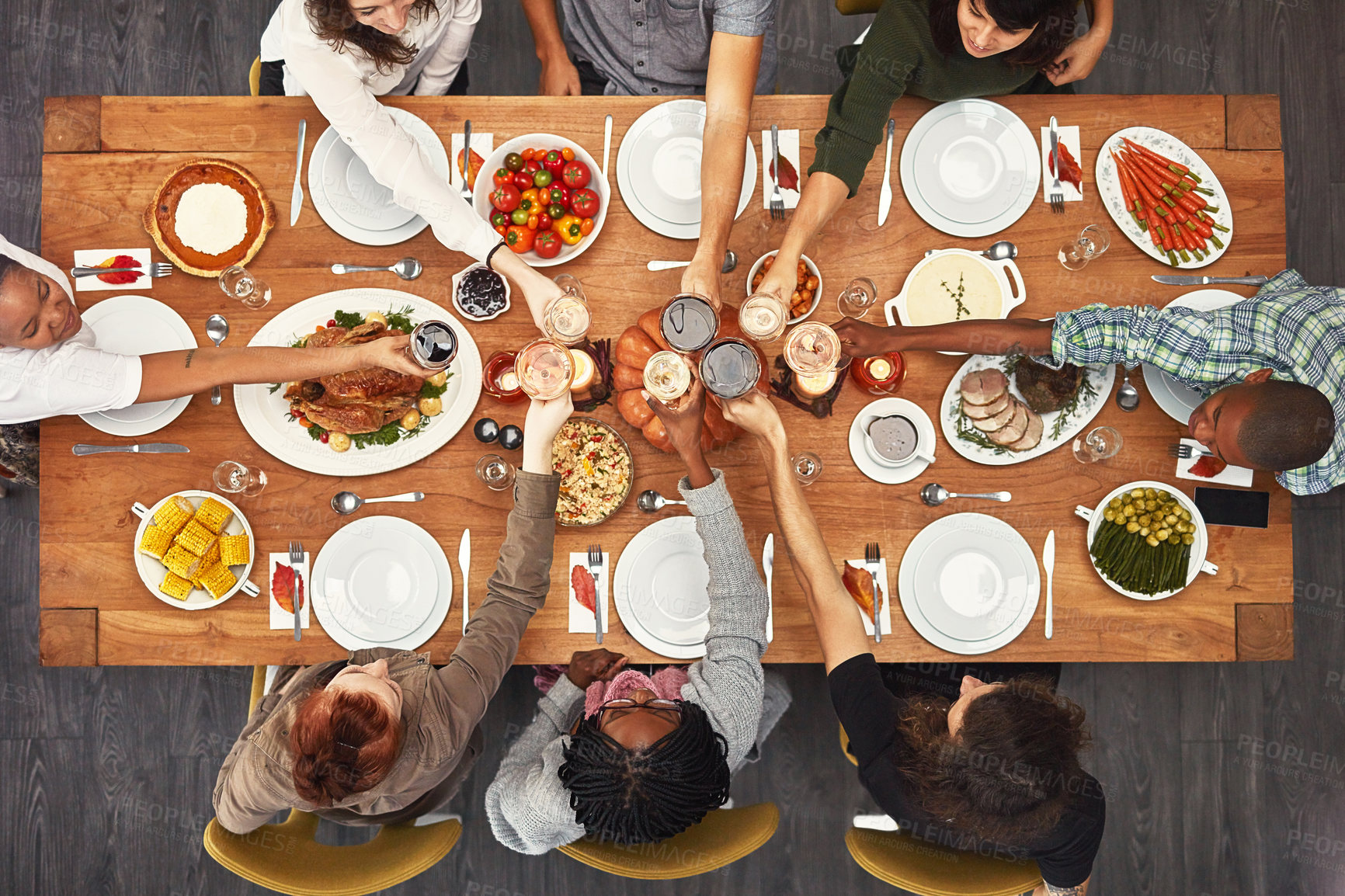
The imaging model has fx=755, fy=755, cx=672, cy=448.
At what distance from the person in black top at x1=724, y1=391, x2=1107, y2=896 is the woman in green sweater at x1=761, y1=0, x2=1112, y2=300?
572 mm

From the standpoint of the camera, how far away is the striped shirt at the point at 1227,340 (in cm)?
202

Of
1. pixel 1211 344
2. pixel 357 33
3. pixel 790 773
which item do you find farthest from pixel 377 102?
pixel 790 773

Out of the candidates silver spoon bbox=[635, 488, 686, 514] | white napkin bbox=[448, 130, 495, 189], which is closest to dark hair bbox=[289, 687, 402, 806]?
silver spoon bbox=[635, 488, 686, 514]

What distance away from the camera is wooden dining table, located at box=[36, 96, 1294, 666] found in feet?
6.89

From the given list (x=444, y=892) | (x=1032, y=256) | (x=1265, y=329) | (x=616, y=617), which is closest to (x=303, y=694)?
(x=616, y=617)

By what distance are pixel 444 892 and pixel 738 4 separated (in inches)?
135

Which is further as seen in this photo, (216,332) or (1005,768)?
(216,332)

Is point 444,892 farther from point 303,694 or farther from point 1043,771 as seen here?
point 1043,771

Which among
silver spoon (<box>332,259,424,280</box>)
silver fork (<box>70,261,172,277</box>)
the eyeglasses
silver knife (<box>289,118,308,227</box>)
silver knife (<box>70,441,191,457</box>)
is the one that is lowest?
the eyeglasses

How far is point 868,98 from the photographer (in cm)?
206

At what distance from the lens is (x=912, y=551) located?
2.10 meters

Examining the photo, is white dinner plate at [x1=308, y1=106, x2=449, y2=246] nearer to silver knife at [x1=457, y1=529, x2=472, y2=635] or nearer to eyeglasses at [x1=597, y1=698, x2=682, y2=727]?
silver knife at [x1=457, y1=529, x2=472, y2=635]

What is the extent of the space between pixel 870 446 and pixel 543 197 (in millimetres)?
1147

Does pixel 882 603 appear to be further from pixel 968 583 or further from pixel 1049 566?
pixel 1049 566
